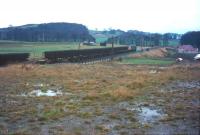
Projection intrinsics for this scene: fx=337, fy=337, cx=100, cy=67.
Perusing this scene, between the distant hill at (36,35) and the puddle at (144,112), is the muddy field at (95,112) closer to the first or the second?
the puddle at (144,112)

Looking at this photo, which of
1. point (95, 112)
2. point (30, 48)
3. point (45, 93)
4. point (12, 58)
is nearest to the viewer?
point (95, 112)

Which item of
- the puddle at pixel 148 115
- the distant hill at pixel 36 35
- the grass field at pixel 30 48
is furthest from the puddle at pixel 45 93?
the distant hill at pixel 36 35

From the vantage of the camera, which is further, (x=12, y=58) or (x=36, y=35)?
(x=36, y=35)

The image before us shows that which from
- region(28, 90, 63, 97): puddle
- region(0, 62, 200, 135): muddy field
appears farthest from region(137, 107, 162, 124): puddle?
region(28, 90, 63, 97): puddle

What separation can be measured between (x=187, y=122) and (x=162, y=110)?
6.77ft

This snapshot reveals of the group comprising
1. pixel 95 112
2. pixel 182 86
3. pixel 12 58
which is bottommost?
pixel 182 86

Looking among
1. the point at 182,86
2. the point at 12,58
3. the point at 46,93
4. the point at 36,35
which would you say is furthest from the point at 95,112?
the point at 36,35

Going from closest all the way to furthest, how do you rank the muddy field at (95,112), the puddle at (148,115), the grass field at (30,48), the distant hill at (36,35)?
the muddy field at (95,112), the puddle at (148,115), the grass field at (30,48), the distant hill at (36,35)

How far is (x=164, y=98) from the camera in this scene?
15.4 meters

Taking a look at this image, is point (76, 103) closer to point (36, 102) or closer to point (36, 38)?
point (36, 102)

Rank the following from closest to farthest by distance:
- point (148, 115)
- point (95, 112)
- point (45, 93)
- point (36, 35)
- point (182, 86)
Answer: point (148, 115) → point (95, 112) → point (45, 93) → point (182, 86) → point (36, 35)

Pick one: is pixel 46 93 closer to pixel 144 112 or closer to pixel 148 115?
pixel 144 112

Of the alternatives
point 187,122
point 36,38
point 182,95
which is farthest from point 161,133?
point 36,38

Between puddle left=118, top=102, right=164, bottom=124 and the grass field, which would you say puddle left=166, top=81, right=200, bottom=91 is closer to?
puddle left=118, top=102, right=164, bottom=124
